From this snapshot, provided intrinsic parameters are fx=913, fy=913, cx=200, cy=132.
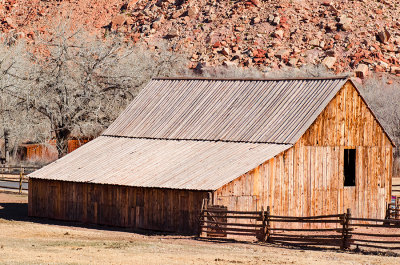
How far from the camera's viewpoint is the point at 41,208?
39.4 m

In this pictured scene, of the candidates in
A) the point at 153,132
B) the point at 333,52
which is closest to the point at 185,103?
the point at 153,132

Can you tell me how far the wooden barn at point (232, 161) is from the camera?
34.3 m

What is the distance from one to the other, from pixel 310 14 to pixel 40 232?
8525 centimetres

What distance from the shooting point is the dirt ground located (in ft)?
84.8

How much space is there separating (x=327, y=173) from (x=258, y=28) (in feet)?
247

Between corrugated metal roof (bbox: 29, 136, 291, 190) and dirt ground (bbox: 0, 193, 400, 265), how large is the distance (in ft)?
7.07

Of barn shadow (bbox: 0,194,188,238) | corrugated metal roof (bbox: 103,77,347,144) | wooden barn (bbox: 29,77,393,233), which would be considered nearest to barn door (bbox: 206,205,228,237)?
wooden barn (bbox: 29,77,393,233)

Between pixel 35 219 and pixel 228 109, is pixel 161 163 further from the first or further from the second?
pixel 35 219

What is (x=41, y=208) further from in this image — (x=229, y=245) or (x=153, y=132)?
(x=229, y=245)

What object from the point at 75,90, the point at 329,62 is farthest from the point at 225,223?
the point at 329,62

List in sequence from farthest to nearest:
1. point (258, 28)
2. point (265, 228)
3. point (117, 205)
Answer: point (258, 28) → point (117, 205) → point (265, 228)

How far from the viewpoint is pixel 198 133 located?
39.4 meters

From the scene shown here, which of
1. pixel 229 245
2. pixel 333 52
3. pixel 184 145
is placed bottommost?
pixel 229 245

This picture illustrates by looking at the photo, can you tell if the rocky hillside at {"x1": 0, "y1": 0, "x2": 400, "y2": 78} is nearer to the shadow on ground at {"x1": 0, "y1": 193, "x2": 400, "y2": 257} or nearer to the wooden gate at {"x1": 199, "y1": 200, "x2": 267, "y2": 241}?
the shadow on ground at {"x1": 0, "y1": 193, "x2": 400, "y2": 257}
